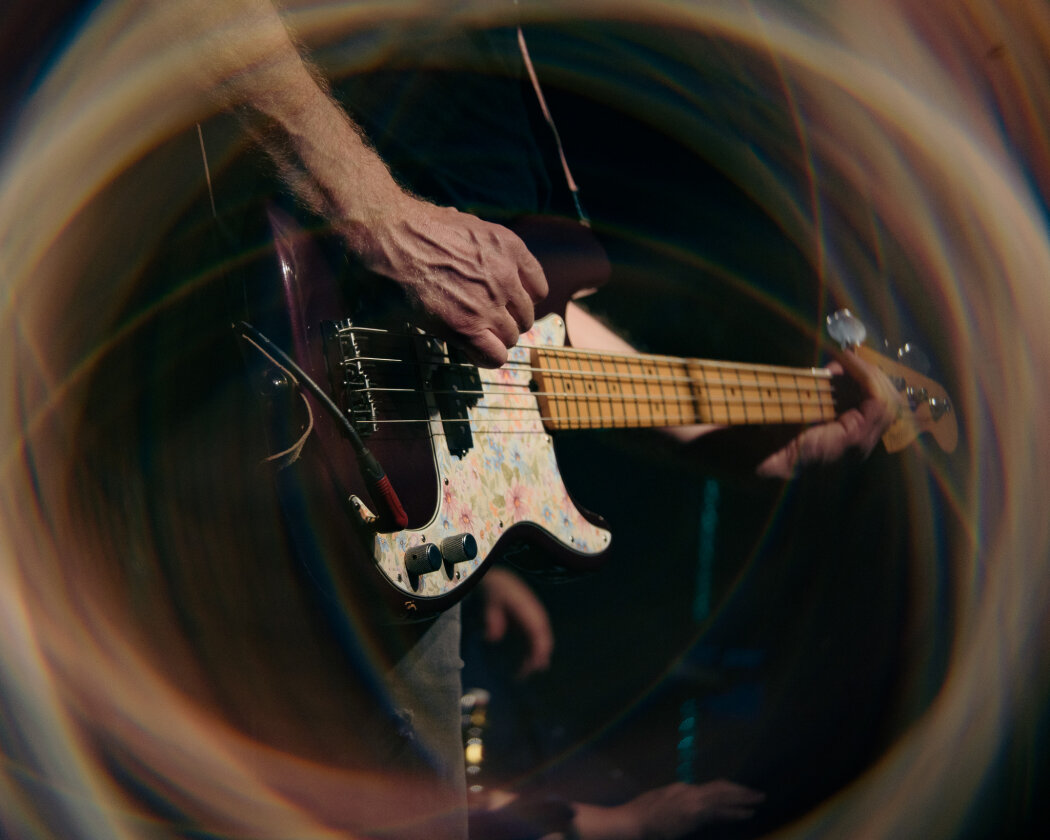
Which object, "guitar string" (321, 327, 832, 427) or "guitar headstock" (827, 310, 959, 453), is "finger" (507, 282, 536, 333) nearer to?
"guitar string" (321, 327, 832, 427)

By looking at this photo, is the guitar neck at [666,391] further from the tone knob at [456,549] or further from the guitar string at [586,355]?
the tone knob at [456,549]

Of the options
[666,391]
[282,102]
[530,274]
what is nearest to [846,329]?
[666,391]

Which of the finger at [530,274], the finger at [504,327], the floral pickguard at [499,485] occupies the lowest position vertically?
the floral pickguard at [499,485]

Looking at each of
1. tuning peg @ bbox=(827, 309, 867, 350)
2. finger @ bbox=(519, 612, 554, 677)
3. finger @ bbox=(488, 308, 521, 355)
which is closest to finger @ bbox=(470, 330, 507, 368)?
finger @ bbox=(488, 308, 521, 355)

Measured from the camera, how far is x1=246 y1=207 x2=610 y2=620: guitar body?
0.53 m

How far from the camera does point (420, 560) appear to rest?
1.86 ft

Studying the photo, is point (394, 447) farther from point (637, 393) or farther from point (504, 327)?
point (637, 393)

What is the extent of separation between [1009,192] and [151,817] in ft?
4.70

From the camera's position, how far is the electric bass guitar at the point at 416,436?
54cm

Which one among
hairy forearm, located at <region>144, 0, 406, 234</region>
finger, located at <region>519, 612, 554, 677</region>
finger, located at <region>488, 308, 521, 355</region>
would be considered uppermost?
hairy forearm, located at <region>144, 0, 406, 234</region>

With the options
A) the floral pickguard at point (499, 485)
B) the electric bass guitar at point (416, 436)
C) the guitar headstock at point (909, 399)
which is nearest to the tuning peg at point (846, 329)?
the guitar headstock at point (909, 399)

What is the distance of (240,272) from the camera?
0.53 metres

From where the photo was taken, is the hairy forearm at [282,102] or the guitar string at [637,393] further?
the guitar string at [637,393]

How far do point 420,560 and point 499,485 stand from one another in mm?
148
